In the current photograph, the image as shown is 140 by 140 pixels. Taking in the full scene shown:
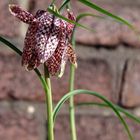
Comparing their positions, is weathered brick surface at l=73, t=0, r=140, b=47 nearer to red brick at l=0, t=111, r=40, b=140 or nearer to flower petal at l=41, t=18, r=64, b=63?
red brick at l=0, t=111, r=40, b=140

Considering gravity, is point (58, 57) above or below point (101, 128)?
above

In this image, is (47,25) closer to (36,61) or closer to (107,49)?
(36,61)

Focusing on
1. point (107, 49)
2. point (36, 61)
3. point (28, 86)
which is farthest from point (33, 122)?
point (36, 61)

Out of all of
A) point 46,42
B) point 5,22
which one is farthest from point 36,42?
point 5,22

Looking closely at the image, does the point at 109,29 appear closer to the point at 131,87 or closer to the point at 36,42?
the point at 131,87

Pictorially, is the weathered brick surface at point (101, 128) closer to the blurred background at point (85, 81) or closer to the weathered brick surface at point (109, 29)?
the blurred background at point (85, 81)

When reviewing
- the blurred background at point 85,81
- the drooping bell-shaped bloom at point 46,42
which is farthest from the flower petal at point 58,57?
the blurred background at point 85,81
